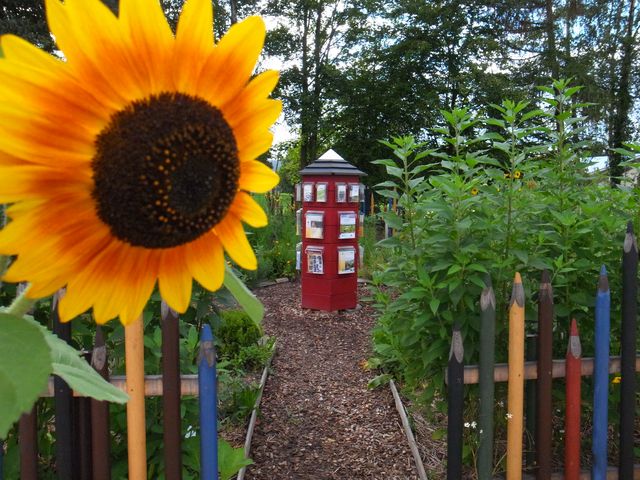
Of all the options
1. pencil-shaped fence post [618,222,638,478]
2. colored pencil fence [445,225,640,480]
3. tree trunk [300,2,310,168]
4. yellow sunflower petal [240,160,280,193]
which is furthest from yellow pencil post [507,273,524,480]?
tree trunk [300,2,310,168]

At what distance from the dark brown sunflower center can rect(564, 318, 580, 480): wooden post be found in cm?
243

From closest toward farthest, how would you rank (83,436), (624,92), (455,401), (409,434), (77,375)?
(77,375)
(83,436)
(455,401)
(409,434)
(624,92)

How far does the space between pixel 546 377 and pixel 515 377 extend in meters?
0.15

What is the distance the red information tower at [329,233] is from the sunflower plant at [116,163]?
7.01 meters

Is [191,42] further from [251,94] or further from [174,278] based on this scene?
[174,278]

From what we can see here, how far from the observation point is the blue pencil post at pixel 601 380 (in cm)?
251

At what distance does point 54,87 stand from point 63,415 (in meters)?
2.11

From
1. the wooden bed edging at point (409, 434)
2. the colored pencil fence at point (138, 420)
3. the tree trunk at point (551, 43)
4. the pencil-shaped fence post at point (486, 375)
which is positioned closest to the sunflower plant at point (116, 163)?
the colored pencil fence at point (138, 420)

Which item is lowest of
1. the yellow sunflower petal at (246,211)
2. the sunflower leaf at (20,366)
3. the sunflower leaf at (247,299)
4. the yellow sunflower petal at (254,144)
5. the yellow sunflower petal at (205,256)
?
the sunflower leaf at (20,366)

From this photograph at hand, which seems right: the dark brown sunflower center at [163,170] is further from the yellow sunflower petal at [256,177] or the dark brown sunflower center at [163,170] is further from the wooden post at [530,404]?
the wooden post at [530,404]

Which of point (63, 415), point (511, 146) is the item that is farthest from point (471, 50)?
point (63, 415)

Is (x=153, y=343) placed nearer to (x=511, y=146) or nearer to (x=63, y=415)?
(x=63, y=415)

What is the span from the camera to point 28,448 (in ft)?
6.88

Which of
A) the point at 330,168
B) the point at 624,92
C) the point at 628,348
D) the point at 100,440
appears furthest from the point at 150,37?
the point at 624,92
